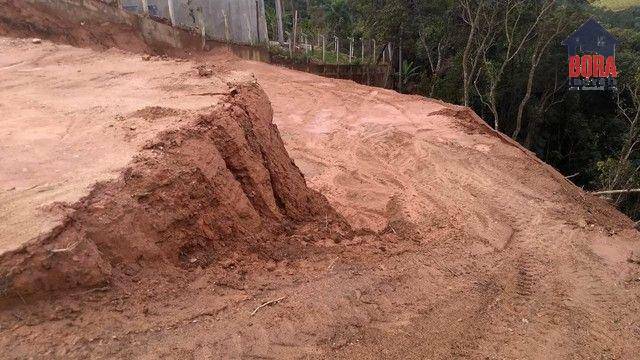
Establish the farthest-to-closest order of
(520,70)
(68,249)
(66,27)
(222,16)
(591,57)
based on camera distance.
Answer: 1. (520,70)
2. (591,57)
3. (222,16)
4. (66,27)
5. (68,249)

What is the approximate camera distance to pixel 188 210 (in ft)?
10.3

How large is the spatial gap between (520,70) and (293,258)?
14588 mm

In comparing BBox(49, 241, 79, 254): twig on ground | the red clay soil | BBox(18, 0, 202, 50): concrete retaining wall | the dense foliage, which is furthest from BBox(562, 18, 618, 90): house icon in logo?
BBox(49, 241, 79, 254): twig on ground

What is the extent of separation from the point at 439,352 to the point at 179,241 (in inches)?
68.8

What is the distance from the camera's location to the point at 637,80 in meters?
12.6

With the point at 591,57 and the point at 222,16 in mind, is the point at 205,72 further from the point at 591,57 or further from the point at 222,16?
the point at 591,57

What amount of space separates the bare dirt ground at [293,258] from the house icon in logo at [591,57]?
11.0m

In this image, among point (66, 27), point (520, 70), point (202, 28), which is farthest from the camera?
point (520, 70)

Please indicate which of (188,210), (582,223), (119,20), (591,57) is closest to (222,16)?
(119,20)

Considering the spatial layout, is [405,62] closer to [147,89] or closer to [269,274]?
[147,89]

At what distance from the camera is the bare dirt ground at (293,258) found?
2.55 m

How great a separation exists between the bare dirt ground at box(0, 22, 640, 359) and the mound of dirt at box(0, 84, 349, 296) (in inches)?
0.7

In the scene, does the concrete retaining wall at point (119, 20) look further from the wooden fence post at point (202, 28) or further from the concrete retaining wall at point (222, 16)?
the concrete retaining wall at point (222, 16)

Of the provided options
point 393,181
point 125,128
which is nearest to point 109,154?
point 125,128
